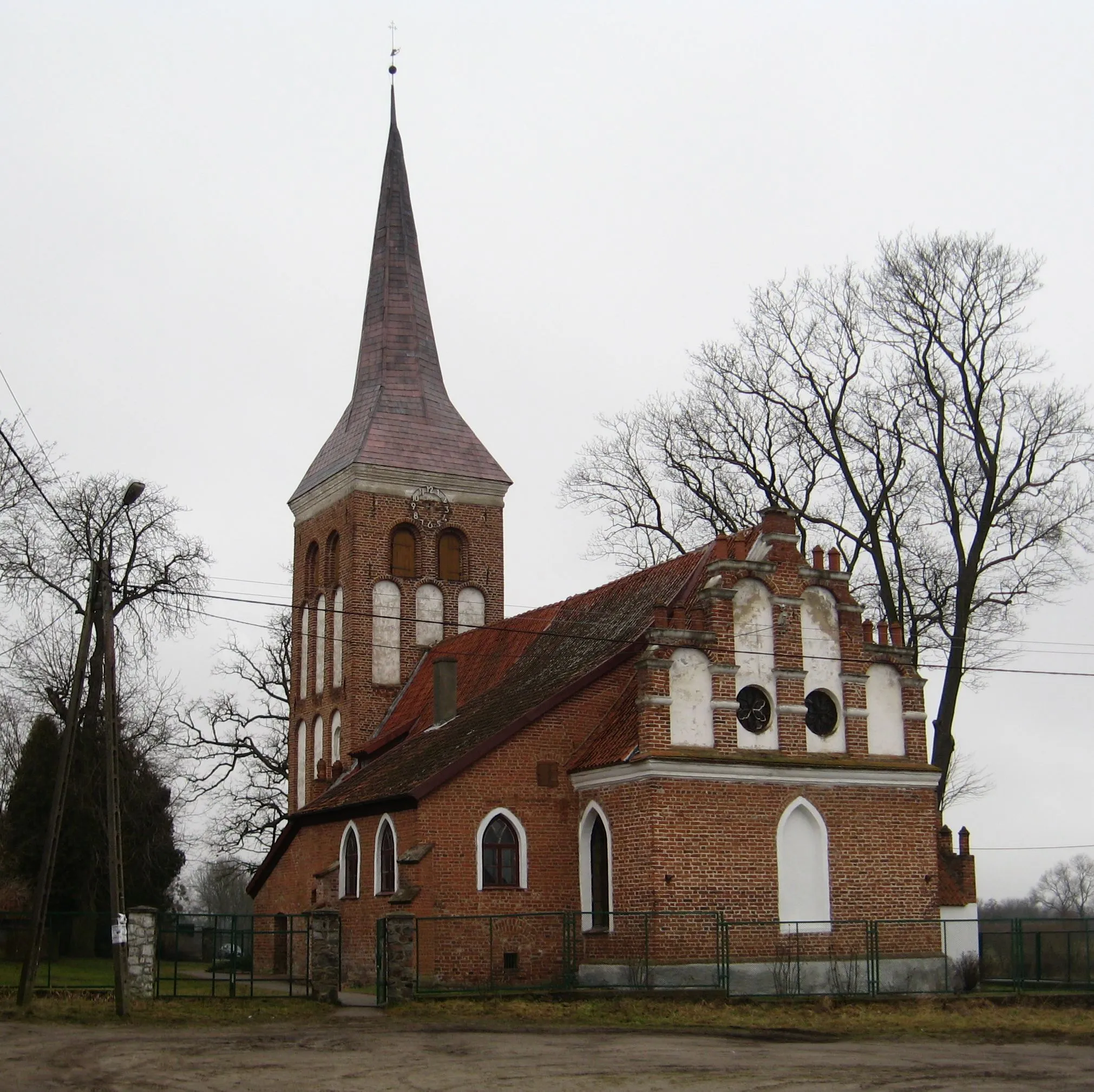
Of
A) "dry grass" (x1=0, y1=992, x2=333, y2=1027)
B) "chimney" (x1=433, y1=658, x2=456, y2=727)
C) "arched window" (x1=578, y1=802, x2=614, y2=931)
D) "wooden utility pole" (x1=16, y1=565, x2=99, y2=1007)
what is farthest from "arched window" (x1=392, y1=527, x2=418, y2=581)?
"wooden utility pole" (x1=16, y1=565, x2=99, y2=1007)

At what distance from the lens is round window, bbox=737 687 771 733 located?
25.7 meters

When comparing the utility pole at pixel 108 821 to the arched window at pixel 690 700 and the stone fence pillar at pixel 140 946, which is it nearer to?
the stone fence pillar at pixel 140 946

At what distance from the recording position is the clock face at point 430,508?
37.6m

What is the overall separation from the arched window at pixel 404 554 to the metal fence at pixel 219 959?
9.16 metres

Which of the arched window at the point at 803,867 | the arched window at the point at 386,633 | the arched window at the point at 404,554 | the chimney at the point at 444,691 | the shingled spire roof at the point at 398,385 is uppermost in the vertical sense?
the shingled spire roof at the point at 398,385

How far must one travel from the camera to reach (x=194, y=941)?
28.9 meters

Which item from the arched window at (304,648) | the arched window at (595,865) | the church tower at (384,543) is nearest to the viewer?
the arched window at (595,865)

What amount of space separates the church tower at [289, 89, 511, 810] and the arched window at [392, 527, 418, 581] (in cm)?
3

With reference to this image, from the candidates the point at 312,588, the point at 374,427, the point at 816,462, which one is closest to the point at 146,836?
the point at 312,588

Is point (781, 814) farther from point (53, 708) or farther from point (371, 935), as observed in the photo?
point (53, 708)

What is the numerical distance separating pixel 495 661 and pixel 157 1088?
19739mm

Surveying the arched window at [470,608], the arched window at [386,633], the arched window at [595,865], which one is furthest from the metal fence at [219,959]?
the arched window at [470,608]

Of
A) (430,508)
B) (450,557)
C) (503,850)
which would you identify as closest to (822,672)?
(503,850)

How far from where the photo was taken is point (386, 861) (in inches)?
1097
